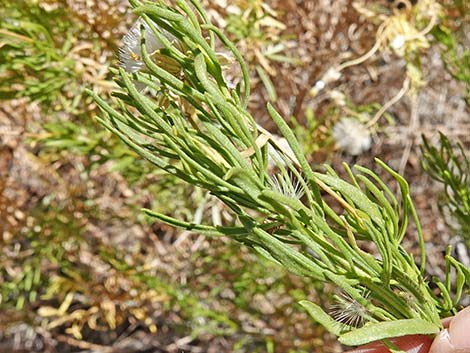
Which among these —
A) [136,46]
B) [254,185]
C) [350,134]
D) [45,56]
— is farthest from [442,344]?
[350,134]

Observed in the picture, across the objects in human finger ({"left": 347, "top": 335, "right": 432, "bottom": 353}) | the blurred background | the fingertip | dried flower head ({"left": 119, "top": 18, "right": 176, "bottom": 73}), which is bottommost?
the blurred background

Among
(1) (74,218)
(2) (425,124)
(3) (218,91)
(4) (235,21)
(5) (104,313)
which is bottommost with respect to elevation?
(5) (104,313)

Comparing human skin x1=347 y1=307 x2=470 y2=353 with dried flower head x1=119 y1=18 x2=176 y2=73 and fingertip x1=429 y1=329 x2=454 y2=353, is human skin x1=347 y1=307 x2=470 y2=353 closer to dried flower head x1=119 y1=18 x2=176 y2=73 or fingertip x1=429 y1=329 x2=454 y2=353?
fingertip x1=429 y1=329 x2=454 y2=353

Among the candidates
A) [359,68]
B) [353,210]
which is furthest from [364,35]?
[353,210]

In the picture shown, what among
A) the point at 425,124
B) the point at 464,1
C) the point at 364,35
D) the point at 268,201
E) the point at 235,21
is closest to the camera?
the point at 268,201

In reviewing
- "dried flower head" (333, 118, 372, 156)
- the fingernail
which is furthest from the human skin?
"dried flower head" (333, 118, 372, 156)

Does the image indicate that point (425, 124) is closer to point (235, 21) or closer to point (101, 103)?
point (235, 21)

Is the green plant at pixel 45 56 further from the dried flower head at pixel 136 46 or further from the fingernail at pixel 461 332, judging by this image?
the fingernail at pixel 461 332
